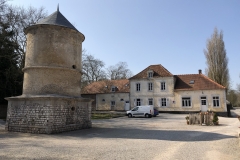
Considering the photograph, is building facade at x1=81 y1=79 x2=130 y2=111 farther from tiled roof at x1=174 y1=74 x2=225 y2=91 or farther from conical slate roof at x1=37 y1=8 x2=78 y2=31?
conical slate roof at x1=37 y1=8 x2=78 y2=31

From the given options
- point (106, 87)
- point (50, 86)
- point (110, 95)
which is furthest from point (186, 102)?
point (50, 86)

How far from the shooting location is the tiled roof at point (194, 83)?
28906mm

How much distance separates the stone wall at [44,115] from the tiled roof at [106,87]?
22127 mm

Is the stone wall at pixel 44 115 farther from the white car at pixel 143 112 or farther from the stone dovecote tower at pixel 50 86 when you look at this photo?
the white car at pixel 143 112

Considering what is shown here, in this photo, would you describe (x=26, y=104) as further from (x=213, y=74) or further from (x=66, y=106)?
(x=213, y=74)

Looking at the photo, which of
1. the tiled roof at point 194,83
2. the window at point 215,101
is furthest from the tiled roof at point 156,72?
the window at point 215,101

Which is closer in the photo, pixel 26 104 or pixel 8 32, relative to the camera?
pixel 26 104

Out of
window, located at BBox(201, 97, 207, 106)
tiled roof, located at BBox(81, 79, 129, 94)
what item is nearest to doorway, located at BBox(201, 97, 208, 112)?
window, located at BBox(201, 97, 207, 106)

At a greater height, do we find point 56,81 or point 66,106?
point 56,81

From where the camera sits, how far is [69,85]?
42.0 ft

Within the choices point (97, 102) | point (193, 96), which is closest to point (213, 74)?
point (193, 96)

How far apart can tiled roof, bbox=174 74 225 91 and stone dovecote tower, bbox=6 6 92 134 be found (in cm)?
2137

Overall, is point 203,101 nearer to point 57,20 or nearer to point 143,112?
point 143,112

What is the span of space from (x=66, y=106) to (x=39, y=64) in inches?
125
